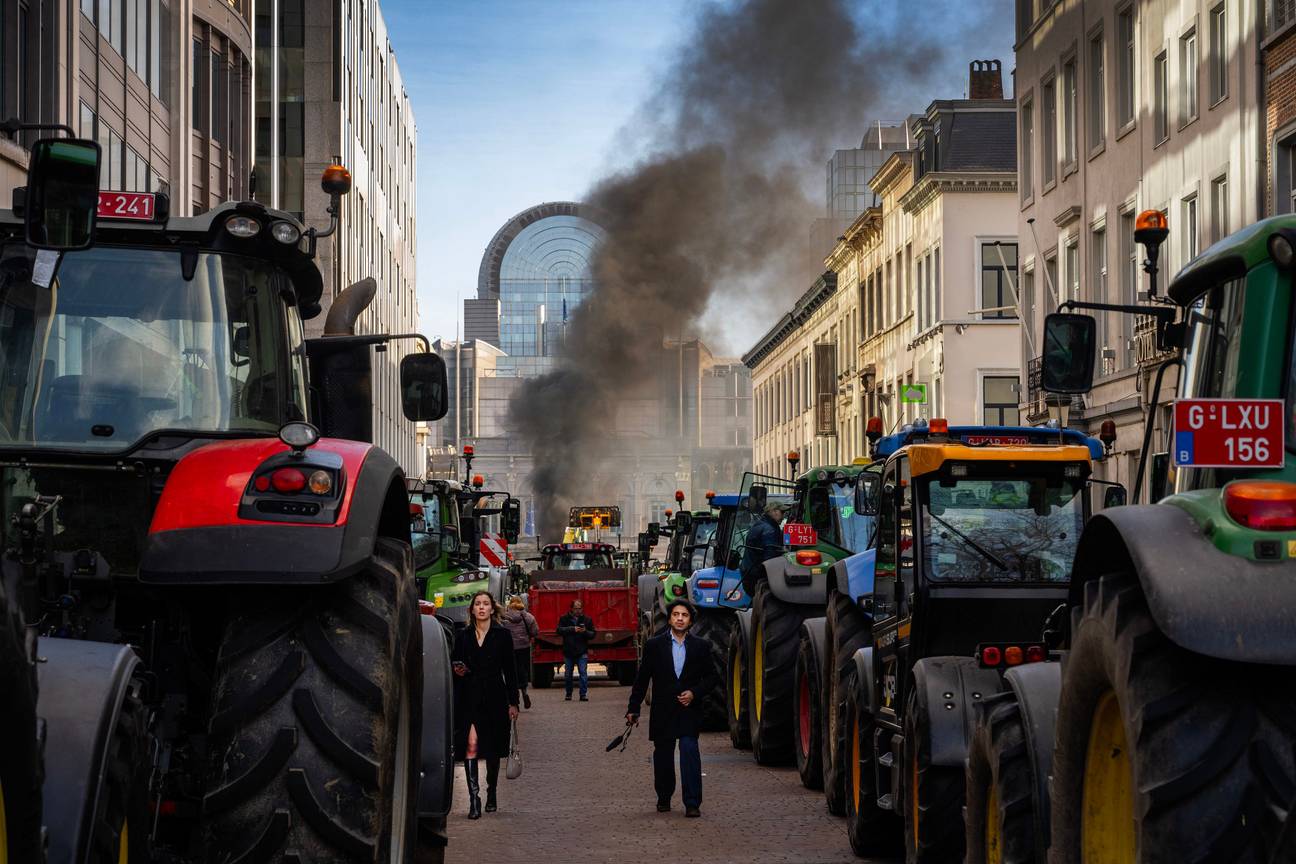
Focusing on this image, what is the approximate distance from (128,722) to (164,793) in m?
1.01

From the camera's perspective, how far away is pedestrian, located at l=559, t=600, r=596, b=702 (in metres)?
33.5

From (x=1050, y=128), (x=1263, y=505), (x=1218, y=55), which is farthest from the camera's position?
(x=1050, y=128)

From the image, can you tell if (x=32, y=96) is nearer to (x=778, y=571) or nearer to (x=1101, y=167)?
(x=778, y=571)

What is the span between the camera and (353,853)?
18.6 feet

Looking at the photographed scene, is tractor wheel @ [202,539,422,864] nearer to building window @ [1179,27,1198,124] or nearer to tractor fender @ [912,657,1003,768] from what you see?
tractor fender @ [912,657,1003,768]

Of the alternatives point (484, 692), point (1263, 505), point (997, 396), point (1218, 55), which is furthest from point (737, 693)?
point (997, 396)

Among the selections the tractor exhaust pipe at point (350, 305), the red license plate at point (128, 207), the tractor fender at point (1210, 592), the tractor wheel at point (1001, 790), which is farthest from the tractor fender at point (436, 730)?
the tractor fender at point (1210, 592)

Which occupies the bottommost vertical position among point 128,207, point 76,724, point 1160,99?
point 76,724

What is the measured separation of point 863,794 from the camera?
12.5m

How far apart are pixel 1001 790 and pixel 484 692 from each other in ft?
32.1

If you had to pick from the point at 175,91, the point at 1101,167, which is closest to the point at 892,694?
the point at 1101,167

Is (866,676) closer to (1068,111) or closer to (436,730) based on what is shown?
(436,730)

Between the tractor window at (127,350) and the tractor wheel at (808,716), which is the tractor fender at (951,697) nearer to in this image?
the tractor window at (127,350)

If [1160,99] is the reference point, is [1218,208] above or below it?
below
